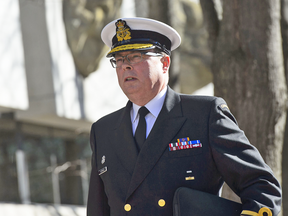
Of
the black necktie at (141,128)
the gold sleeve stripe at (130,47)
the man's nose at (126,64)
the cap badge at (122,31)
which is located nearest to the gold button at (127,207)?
the black necktie at (141,128)

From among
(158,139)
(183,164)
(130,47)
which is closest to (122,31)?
(130,47)

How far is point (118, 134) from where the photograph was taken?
8.80 feet

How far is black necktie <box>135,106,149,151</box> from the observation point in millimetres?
2549

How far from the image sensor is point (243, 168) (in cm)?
218

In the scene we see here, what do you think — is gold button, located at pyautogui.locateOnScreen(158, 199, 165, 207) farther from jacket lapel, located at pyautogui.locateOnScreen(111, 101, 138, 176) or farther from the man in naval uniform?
jacket lapel, located at pyautogui.locateOnScreen(111, 101, 138, 176)

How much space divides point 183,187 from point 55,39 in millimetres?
7458

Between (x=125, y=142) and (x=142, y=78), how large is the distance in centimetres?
40

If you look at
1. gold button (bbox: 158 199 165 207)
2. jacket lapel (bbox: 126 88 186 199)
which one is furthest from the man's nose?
gold button (bbox: 158 199 165 207)

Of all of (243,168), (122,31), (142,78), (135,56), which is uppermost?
(122,31)

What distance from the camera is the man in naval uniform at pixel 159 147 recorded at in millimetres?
2221

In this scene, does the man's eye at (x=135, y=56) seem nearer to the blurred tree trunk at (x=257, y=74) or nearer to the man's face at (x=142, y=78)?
the man's face at (x=142, y=78)

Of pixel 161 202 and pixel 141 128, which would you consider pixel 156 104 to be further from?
pixel 161 202

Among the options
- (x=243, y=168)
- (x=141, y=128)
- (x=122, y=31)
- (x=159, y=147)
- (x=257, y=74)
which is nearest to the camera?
(x=243, y=168)

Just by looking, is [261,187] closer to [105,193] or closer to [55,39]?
[105,193]
